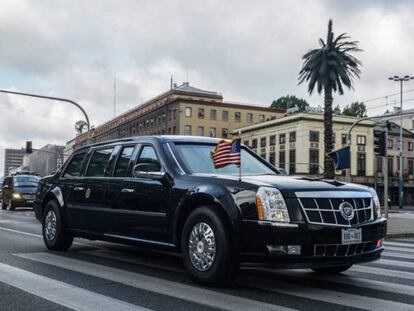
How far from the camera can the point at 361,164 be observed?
74.2m

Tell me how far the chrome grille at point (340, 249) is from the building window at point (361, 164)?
71000 mm

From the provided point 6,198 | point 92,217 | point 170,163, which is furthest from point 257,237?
point 6,198

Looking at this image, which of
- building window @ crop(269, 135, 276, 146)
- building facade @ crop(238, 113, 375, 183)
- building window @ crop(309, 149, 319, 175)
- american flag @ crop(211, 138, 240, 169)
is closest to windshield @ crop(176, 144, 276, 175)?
american flag @ crop(211, 138, 240, 169)

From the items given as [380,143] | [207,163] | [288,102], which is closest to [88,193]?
[207,163]

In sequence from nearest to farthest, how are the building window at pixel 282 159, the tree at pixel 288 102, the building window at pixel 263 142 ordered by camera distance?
the building window at pixel 282 159, the building window at pixel 263 142, the tree at pixel 288 102

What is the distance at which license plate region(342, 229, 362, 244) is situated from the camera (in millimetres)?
5152

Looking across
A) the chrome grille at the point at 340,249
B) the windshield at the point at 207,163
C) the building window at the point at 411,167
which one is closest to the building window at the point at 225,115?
the building window at the point at 411,167

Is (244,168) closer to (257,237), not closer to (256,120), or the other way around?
(257,237)

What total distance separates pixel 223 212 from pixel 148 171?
1303mm

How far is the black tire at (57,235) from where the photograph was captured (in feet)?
26.5

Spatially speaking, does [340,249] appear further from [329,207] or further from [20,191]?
[20,191]

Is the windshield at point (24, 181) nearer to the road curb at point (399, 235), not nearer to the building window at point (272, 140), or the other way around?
the road curb at point (399, 235)

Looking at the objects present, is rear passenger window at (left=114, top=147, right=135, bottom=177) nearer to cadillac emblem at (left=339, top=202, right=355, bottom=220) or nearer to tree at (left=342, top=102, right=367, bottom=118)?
cadillac emblem at (left=339, top=202, right=355, bottom=220)

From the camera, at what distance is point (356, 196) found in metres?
5.48
